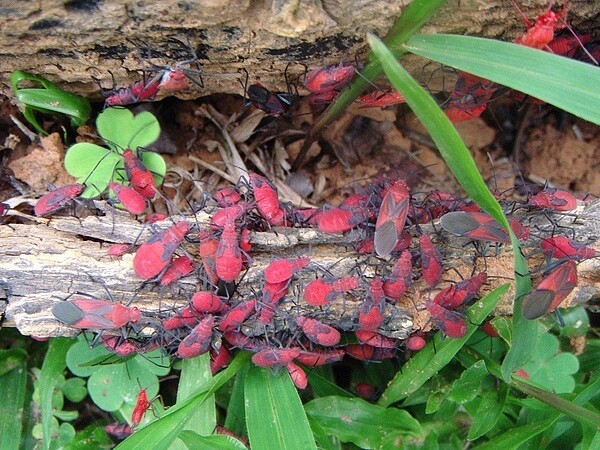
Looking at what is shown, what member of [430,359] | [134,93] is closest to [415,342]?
[430,359]

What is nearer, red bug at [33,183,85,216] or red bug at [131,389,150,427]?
red bug at [33,183,85,216]

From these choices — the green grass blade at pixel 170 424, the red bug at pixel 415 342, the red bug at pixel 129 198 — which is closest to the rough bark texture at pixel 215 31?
the red bug at pixel 129 198

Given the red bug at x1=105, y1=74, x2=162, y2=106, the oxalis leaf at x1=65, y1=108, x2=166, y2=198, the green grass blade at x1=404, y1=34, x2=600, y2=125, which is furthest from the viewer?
the oxalis leaf at x1=65, y1=108, x2=166, y2=198

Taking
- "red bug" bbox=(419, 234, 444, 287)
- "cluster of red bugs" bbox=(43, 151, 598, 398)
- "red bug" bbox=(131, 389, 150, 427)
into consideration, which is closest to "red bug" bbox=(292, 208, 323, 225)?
"cluster of red bugs" bbox=(43, 151, 598, 398)

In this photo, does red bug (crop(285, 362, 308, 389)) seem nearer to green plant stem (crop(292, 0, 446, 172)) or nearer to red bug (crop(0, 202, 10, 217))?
green plant stem (crop(292, 0, 446, 172))

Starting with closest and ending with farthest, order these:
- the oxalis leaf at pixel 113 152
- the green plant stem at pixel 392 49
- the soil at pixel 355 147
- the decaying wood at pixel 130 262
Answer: the green plant stem at pixel 392 49 < the decaying wood at pixel 130 262 < the oxalis leaf at pixel 113 152 < the soil at pixel 355 147

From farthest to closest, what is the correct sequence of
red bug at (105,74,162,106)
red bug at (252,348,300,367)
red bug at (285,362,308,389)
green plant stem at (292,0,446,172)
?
red bug at (105,74,162,106) → red bug at (285,362,308,389) → red bug at (252,348,300,367) → green plant stem at (292,0,446,172)

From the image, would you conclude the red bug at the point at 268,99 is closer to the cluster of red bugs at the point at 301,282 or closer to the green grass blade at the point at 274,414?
the cluster of red bugs at the point at 301,282

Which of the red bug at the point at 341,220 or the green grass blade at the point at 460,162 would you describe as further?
the red bug at the point at 341,220
